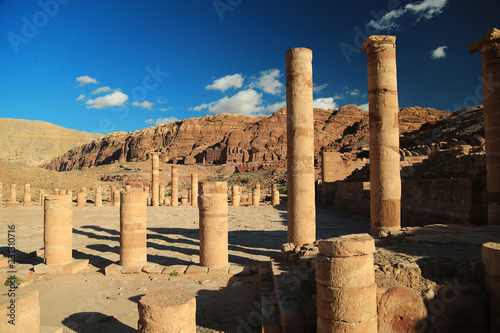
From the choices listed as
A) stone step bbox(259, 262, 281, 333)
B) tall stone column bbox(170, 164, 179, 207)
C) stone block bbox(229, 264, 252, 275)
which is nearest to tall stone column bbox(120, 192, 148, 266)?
stone block bbox(229, 264, 252, 275)

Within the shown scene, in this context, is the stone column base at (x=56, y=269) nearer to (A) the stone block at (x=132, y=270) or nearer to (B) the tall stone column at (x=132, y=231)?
(B) the tall stone column at (x=132, y=231)

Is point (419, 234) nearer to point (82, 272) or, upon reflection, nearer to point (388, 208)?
point (388, 208)

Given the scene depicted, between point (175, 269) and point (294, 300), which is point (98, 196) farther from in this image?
point (294, 300)

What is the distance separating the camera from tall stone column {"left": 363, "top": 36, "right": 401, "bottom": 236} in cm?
838

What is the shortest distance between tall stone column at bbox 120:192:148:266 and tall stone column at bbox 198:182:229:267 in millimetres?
1610

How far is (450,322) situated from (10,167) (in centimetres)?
5525

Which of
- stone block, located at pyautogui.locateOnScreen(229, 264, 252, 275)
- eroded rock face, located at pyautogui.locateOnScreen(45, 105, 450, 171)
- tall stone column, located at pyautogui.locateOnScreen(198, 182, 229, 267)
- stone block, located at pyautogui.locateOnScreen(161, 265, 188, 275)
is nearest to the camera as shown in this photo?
stone block, located at pyautogui.locateOnScreen(229, 264, 252, 275)

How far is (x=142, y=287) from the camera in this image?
6.84 m

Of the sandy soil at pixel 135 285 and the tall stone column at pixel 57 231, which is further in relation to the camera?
the tall stone column at pixel 57 231

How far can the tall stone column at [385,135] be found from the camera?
8.38 m

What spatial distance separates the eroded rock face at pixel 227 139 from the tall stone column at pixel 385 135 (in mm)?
75293

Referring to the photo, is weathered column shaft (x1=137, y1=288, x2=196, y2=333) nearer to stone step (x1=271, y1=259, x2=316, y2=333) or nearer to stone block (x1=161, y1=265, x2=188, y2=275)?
stone step (x1=271, y1=259, x2=316, y2=333)

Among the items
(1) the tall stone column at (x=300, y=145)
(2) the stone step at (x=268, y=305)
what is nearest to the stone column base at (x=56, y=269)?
(2) the stone step at (x=268, y=305)

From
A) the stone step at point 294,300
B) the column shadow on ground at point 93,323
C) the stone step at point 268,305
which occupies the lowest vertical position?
the column shadow on ground at point 93,323
